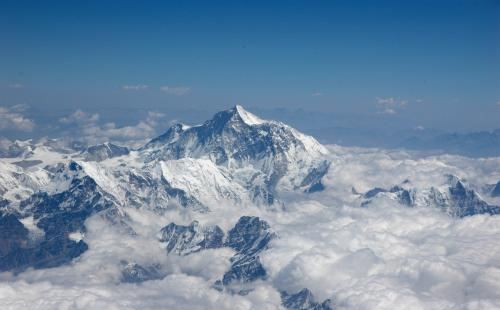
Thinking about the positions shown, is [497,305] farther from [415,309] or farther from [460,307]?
[415,309]

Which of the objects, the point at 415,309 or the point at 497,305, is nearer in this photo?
the point at 497,305

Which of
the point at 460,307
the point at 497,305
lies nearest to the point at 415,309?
the point at 460,307

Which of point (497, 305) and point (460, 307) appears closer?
point (497, 305)
